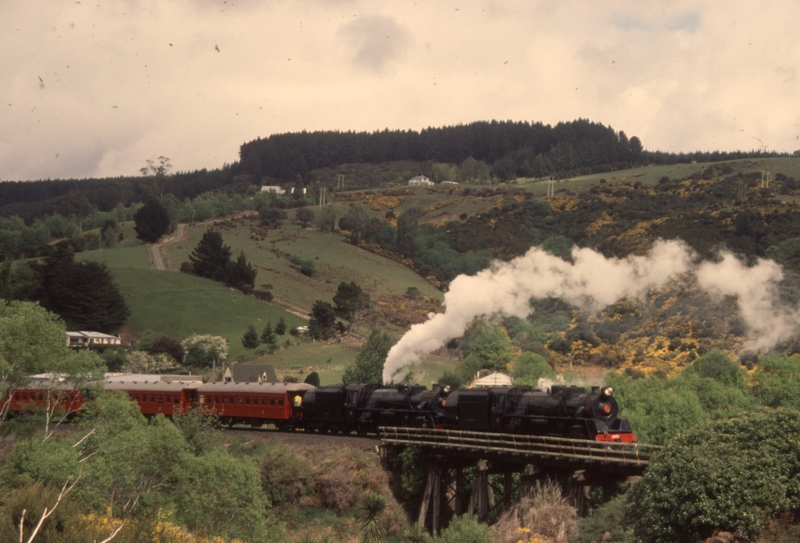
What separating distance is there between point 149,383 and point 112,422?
24747 millimetres

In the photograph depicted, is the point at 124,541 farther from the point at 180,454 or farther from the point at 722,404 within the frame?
the point at 722,404

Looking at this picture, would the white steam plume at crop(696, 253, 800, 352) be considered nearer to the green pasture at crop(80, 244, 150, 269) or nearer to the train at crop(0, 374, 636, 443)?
the train at crop(0, 374, 636, 443)

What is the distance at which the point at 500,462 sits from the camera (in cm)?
4788

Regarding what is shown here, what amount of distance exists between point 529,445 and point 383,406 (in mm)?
13858

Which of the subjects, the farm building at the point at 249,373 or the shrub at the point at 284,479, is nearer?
the shrub at the point at 284,479

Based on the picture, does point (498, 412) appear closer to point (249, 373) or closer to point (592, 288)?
point (592, 288)

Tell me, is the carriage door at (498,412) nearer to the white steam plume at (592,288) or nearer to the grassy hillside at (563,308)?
the white steam plume at (592,288)

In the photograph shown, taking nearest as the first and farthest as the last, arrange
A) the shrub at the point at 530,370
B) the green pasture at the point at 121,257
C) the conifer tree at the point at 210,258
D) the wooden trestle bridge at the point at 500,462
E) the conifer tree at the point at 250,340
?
the wooden trestle bridge at the point at 500,462
the shrub at the point at 530,370
the conifer tree at the point at 250,340
the conifer tree at the point at 210,258
the green pasture at the point at 121,257

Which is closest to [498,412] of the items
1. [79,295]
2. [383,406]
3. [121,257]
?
[383,406]

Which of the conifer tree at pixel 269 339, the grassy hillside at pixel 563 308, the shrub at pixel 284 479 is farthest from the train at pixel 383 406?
the conifer tree at pixel 269 339

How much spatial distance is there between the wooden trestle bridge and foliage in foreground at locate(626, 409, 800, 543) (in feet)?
11.8

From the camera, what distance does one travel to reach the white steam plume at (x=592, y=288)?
6172 cm

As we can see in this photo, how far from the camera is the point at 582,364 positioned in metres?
104

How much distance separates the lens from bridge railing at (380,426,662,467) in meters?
39.3
